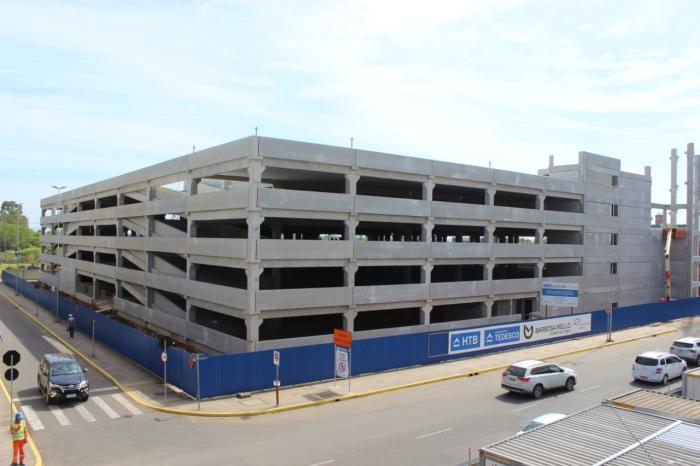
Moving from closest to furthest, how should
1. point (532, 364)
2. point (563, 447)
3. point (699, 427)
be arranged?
point (563, 447) → point (699, 427) → point (532, 364)

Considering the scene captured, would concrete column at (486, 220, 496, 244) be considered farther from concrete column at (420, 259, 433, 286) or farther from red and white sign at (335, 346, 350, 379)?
red and white sign at (335, 346, 350, 379)

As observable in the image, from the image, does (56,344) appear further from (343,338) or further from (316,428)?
(316,428)

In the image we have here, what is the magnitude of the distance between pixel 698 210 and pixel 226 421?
6221 centimetres

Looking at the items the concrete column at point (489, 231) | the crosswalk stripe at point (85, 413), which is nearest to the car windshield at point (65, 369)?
the crosswalk stripe at point (85, 413)

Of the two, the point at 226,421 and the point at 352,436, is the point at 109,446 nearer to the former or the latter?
the point at 226,421

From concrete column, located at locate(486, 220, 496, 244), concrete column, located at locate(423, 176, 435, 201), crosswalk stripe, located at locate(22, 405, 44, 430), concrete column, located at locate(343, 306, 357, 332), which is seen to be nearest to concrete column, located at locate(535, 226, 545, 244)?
concrete column, located at locate(486, 220, 496, 244)

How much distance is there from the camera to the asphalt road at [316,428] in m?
16.8

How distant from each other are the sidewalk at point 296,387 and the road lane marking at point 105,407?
→ 4.23ft

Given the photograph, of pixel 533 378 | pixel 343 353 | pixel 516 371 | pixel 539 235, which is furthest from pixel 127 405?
pixel 539 235

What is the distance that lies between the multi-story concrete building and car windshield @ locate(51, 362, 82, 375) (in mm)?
8165

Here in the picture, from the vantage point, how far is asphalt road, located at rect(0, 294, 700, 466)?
16.8m

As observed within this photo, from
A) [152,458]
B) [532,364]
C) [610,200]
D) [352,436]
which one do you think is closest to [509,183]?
[610,200]

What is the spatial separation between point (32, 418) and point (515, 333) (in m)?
28.1

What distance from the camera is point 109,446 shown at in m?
17.8
